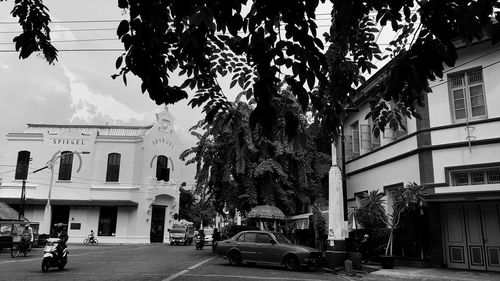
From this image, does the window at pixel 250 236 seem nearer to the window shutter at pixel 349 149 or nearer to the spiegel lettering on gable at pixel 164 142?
the window shutter at pixel 349 149

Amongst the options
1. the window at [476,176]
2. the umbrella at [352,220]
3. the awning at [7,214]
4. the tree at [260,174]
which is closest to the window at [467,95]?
the window at [476,176]

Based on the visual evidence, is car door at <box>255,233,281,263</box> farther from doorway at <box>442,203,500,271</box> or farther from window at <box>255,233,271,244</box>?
doorway at <box>442,203,500,271</box>

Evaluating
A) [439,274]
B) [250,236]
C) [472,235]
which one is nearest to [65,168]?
[250,236]

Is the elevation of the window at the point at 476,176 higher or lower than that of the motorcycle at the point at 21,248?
higher

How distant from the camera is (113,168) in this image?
40375 mm

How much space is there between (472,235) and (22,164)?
37.4 meters

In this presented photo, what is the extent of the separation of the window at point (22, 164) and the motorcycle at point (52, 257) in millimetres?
27156

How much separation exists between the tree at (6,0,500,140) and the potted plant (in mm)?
10280

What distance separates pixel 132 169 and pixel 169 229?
22.1 feet

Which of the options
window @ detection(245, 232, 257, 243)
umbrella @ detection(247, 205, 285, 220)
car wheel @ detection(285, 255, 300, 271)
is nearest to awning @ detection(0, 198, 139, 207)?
umbrella @ detection(247, 205, 285, 220)

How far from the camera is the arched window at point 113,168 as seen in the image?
132ft

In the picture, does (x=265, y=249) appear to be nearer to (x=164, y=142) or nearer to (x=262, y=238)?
(x=262, y=238)

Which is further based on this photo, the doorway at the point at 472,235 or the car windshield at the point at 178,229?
the car windshield at the point at 178,229

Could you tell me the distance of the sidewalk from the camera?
1301 centimetres
